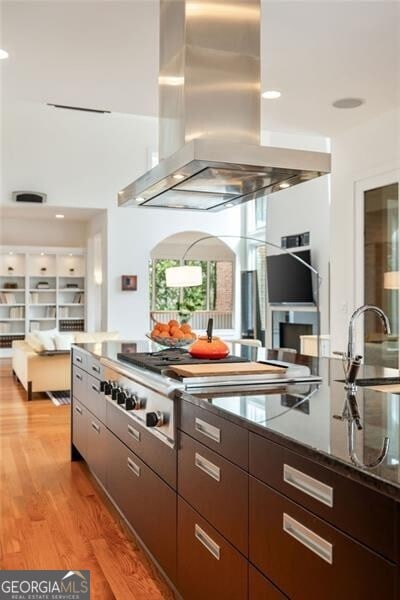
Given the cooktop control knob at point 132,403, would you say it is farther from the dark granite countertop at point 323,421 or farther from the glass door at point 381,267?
the glass door at point 381,267

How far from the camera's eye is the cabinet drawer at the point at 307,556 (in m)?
1.10

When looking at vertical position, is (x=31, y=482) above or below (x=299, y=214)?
below

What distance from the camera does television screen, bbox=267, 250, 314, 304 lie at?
8.58 m

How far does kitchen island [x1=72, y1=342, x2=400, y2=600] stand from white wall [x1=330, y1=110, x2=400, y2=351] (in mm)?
2869

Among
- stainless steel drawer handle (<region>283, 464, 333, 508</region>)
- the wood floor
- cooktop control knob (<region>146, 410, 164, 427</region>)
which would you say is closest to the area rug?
the wood floor

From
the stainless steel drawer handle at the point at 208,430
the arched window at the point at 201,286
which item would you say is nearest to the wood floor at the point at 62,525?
the stainless steel drawer handle at the point at 208,430

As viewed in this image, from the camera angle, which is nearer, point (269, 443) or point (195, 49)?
point (269, 443)

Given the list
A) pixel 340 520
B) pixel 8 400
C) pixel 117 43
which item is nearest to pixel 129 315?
pixel 8 400

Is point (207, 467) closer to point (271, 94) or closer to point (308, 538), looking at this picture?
point (308, 538)

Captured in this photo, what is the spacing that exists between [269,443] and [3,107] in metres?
9.24

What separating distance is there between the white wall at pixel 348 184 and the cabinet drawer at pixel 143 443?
3.14 meters

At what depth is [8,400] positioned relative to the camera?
7.11 metres

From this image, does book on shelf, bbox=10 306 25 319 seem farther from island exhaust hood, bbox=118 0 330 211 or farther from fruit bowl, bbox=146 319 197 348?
island exhaust hood, bbox=118 0 330 211

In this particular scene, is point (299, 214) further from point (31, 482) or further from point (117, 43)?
point (31, 482)
